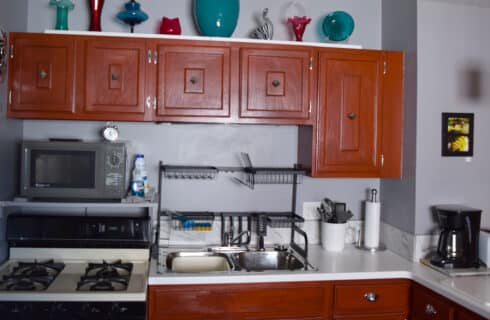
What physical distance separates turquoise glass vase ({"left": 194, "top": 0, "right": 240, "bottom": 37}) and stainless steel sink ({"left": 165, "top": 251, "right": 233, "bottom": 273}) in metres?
1.19

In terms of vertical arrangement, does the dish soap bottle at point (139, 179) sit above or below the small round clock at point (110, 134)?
below

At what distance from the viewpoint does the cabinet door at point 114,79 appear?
98.7 inches

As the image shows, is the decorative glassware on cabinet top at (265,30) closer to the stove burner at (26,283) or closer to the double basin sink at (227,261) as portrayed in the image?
the double basin sink at (227,261)

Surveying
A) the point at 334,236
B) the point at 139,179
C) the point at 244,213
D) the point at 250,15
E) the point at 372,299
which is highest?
the point at 250,15

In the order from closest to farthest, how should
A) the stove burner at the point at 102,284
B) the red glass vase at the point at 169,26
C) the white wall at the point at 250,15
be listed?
1. the stove burner at the point at 102,284
2. the red glass vase at the point at 169,26
3. the white wall at the point at 250,15

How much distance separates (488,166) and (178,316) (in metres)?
1.85

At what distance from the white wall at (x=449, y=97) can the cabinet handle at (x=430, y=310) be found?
1.50 ft

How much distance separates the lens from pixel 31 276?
2.25 m

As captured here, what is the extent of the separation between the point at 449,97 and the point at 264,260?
1350 mm

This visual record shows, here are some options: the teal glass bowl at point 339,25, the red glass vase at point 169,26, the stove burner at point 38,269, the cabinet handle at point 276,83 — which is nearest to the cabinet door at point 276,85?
the cabinet handle at point 276,83

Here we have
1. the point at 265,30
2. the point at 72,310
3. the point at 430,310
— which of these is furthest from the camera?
the point at 265,30

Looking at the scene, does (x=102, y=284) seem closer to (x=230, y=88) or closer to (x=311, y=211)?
(x=230, y=88)

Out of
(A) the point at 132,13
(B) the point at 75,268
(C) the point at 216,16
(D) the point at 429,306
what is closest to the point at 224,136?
(C) the point at 216,16

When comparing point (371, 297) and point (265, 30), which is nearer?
point (371, 297)
